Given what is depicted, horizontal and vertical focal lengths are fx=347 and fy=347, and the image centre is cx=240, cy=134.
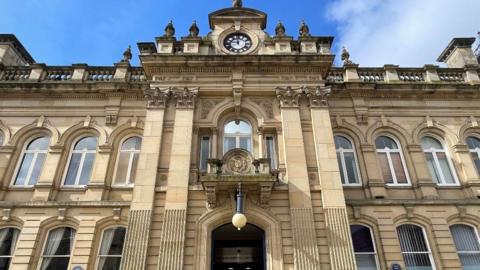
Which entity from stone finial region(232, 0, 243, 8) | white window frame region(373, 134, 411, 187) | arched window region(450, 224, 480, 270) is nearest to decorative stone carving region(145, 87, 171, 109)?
stone finial region(232, 0, 243, 8)

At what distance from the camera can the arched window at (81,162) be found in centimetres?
1423

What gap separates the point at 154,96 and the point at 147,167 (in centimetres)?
318

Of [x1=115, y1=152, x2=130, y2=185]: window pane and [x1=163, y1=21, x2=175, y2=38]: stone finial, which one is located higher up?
[x1=163, y1=21, x2=175, y2=38]: stone finial

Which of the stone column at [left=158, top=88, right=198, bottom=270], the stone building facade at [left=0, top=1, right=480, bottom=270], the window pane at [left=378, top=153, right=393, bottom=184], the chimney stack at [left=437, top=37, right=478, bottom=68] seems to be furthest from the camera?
the chimney stack at [left=437, top=37, right=478, bottom=68]

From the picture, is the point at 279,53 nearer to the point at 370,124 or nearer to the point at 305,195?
the point at 370,124

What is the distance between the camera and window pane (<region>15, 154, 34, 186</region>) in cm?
1428

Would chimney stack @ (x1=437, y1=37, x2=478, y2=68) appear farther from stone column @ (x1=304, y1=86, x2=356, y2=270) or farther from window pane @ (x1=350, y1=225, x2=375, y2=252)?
window pane @ (x1=350, y1=225, x2=375, y2=252)

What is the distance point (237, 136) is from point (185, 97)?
2.63 metres

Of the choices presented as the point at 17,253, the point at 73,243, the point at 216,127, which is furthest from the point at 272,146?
the point at 17,253

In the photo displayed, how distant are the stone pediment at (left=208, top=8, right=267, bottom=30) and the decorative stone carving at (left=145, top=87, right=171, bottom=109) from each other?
15.1ft

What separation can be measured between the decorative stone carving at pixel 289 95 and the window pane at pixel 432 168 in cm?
639

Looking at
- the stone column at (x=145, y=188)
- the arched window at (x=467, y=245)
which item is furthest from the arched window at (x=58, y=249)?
the arched window at (x=467, y=245)

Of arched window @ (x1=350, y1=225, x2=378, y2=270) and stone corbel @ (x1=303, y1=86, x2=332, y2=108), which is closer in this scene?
arched window @ (x1=350, y1=225, x2=378, y2=270)

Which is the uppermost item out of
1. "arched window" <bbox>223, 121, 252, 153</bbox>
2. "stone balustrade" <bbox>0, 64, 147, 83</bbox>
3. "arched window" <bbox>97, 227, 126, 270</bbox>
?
"stone balustrade" <bbox>0, 64, 147, 83</bbox>
